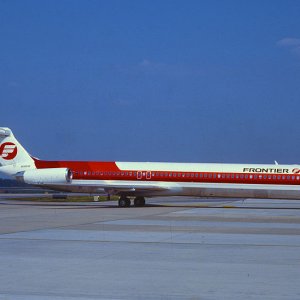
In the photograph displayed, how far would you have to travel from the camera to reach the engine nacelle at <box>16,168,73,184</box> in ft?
127

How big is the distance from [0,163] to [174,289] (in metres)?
34.1

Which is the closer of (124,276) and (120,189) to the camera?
(124,276)

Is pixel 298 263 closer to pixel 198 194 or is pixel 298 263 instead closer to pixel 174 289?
pixel 174 289

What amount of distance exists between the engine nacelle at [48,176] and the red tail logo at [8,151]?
1986 millimetres

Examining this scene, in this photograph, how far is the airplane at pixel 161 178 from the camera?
3662cm

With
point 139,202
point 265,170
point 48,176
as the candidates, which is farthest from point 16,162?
point 265,170

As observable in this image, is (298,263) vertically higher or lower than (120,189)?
lower

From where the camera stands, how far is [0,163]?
136 feet

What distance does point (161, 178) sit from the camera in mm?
38281

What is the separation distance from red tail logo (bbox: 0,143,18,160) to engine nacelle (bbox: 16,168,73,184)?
1.99 meters

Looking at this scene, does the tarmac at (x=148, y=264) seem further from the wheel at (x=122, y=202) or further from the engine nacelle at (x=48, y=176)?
the engine nacelle at (x=48, y=176)

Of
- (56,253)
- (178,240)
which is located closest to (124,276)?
(56,253)

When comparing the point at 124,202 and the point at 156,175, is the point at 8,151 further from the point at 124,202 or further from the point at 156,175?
the point at 156,175

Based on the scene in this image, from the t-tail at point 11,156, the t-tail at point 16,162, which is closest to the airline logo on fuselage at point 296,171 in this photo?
the t-tail at point 16,162
